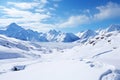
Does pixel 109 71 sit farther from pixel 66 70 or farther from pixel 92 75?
pixel 66 70

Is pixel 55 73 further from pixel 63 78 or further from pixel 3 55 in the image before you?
pixel 3 55

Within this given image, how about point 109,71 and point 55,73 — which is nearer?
point 109,71

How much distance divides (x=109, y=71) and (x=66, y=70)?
500 cm

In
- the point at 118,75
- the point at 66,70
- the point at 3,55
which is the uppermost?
the point at 3,55

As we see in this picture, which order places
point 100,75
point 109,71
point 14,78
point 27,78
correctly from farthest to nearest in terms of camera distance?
point 14,78 < point 27,78 < point 109,71 < point 100,75

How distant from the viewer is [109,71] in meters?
22.9

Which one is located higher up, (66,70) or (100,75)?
(66,70)

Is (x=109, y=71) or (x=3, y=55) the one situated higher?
(x=3, y=55)

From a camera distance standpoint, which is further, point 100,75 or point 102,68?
point 102,68

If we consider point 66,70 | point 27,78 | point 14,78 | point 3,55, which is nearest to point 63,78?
point 66,70

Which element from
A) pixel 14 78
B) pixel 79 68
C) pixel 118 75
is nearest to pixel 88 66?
pixel 79 68

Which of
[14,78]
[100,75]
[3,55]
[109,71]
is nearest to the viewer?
[100,75]

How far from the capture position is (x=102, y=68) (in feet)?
78.6

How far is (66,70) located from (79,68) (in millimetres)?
1470
